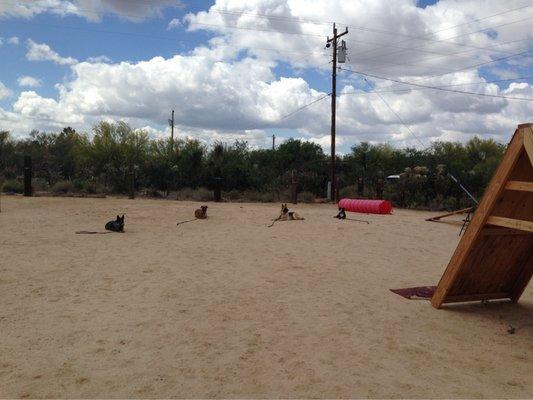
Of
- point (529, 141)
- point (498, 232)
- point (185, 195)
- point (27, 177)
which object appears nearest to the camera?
point (529, 141)

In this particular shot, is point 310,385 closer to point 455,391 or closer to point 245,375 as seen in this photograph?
point 245,375

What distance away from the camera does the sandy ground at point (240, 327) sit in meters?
3.83

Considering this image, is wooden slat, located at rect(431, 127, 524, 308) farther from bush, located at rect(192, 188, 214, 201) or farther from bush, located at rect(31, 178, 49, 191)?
bush, located at rect(31, 178, 49, 191)

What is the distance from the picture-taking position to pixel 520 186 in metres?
5.10

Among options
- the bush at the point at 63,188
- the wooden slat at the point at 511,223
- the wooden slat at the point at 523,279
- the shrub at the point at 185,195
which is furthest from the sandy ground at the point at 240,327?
the bush at the point at 63,188

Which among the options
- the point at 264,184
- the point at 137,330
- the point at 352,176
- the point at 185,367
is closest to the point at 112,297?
the point at 137,330

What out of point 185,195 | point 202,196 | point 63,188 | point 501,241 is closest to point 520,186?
point 501,241

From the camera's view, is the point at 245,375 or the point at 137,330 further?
the point at 137,330

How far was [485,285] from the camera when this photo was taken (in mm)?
6328

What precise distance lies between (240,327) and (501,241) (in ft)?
10.3

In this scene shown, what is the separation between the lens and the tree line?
80.5 ft

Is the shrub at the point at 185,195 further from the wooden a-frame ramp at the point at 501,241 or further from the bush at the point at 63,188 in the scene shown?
the wooden a-frame ramp at the point at 501,241

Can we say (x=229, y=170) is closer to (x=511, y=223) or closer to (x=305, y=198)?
(x=305, y=198)

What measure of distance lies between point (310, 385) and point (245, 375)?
51 cm
